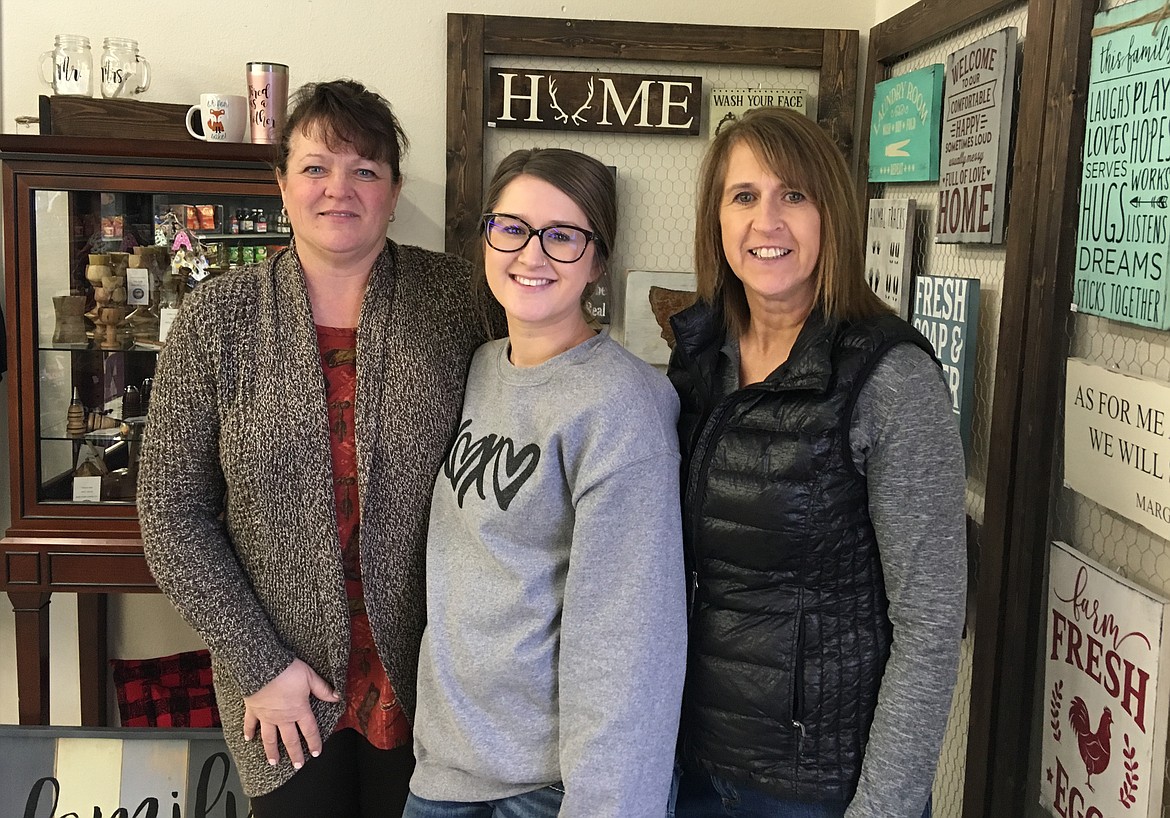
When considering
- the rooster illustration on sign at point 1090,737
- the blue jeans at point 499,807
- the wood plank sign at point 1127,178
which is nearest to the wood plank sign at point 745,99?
the wood plank sign at point 1127,178

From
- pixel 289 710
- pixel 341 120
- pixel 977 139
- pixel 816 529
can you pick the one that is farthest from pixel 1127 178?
pixel 289 710

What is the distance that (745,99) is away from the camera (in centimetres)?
249

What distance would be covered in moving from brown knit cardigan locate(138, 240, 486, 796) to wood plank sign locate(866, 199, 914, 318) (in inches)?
39.2

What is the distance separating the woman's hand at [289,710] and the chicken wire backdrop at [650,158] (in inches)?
50.6

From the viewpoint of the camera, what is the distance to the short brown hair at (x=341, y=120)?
4.66ft

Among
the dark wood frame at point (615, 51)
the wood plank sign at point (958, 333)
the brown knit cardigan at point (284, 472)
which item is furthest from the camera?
the dark wood frame at point (615, 51)

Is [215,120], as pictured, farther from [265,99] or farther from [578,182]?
[578,182]

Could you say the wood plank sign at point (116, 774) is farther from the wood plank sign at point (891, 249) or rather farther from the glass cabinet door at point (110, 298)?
the wood plank sign at point (891, 249)

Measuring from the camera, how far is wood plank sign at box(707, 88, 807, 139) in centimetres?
247

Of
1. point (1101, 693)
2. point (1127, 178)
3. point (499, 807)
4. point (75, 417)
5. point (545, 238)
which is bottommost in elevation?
point (499, 807)

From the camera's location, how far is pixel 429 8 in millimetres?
2480

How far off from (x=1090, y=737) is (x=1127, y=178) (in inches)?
28.4

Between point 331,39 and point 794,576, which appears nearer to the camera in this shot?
point 794,576

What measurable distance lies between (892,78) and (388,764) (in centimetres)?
174
